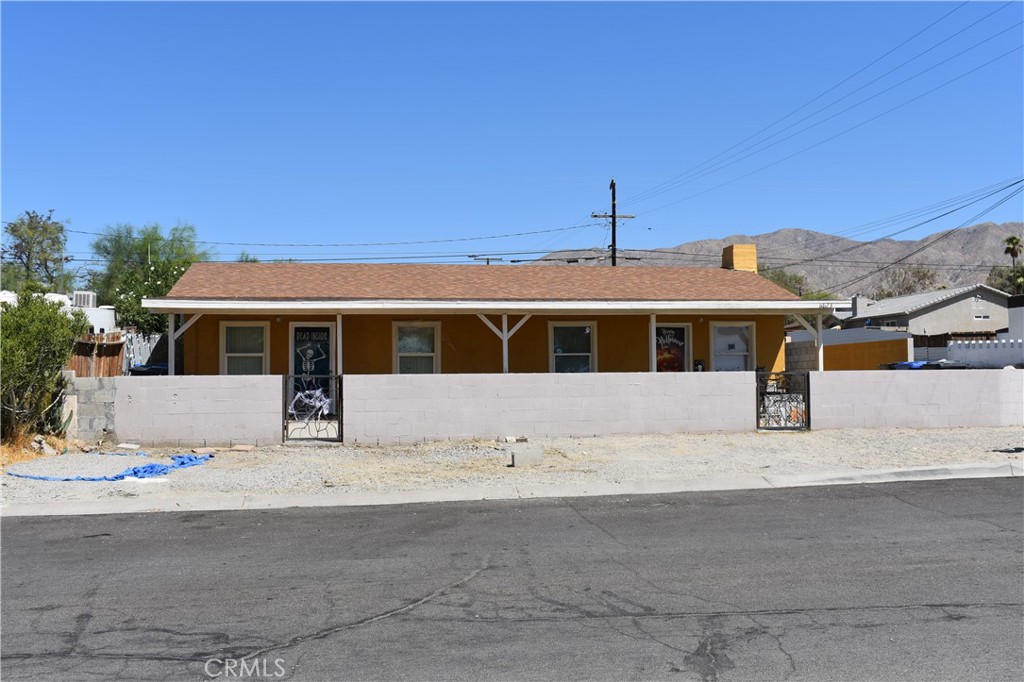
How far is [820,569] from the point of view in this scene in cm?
740

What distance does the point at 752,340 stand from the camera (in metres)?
22.1

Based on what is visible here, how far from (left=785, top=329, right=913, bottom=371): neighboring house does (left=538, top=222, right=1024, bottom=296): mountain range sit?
9173 cm

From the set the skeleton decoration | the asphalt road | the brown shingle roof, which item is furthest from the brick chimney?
the asphalt road

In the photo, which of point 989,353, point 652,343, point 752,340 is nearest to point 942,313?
point 989,353

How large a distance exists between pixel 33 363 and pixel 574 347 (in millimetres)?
11436

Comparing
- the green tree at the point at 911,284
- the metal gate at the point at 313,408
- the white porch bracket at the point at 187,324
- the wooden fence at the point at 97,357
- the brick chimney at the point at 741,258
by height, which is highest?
the green tree at the point at 911,284

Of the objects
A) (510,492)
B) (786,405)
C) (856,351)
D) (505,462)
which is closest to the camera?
(510,492)

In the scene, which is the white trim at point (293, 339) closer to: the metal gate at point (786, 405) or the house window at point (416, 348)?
the house window at point (416, 348)

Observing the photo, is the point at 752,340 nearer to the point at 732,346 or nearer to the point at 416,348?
the point at 732,346

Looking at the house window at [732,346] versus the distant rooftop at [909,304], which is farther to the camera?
the distant rooftop at [909,304]

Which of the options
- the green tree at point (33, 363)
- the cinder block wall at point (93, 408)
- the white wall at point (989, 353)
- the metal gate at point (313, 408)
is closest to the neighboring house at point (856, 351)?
the white wall at point (989, 353)

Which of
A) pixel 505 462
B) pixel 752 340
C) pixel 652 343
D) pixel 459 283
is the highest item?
pixel 459 283

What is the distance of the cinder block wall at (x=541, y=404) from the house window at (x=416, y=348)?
432 cm

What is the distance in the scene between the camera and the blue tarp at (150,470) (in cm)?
1236
